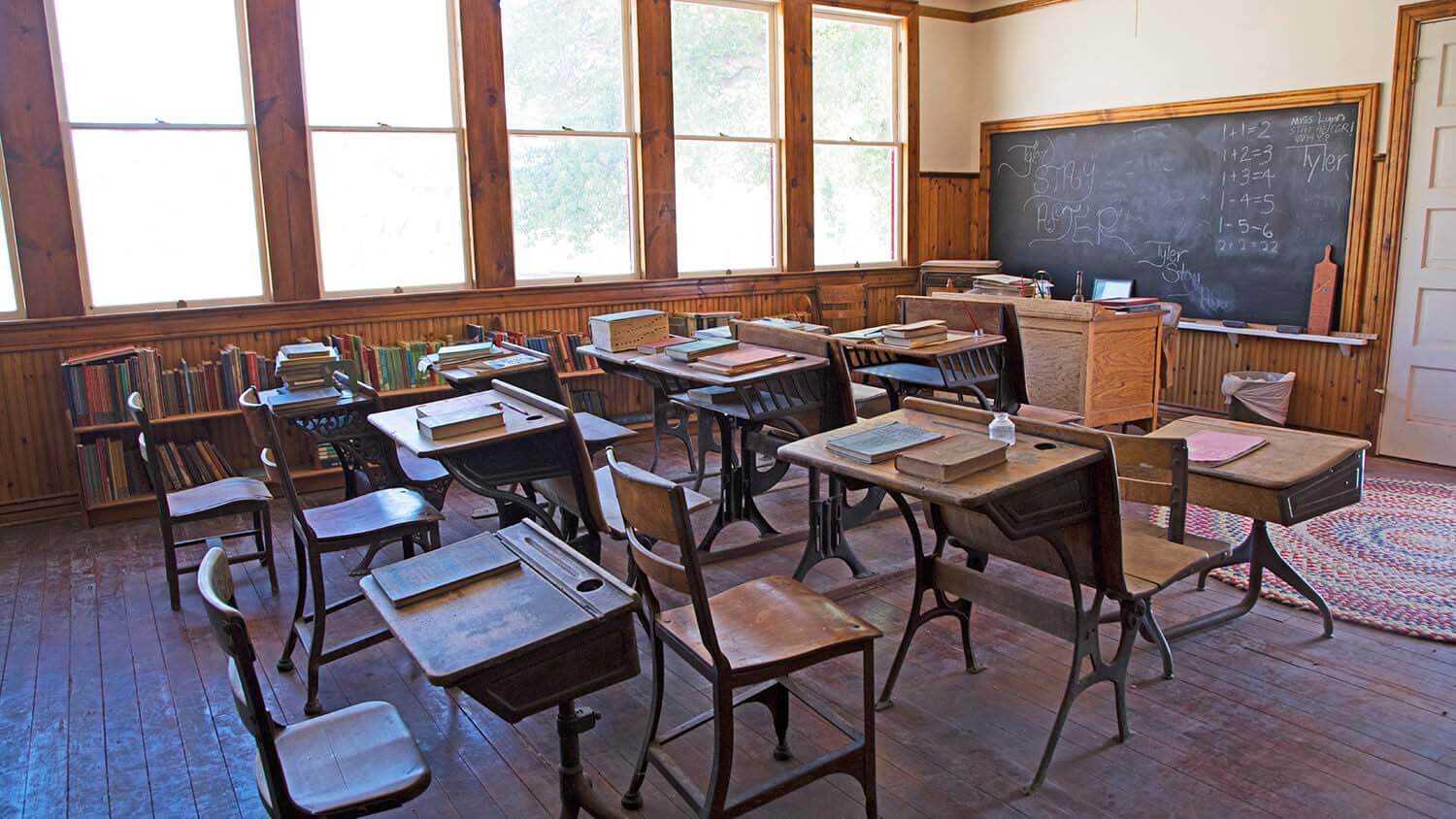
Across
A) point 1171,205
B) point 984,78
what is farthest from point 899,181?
point 1171,205

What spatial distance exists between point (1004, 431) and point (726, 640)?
94 centimetres

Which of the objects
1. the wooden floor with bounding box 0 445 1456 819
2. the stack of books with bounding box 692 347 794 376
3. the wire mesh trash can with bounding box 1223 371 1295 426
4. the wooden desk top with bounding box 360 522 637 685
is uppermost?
the stack of books with bounding box 692 347 794 376

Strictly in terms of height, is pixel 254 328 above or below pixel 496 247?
below

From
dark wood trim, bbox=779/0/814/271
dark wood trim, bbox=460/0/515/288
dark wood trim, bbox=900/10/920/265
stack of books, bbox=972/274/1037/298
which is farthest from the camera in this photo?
dark wood trim, bbox=900/10/920/265

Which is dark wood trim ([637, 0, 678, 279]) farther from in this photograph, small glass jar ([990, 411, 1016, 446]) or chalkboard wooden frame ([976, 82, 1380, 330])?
small glass jar ([990, 411, 1016, 446])

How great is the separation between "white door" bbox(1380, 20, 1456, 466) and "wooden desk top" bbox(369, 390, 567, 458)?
5078 mm

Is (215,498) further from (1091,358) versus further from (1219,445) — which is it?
(1091,358)

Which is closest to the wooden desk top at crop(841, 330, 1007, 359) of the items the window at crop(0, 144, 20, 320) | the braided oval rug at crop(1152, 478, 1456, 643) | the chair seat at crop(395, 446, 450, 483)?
the braided oval rug at crop(1152, 478, 1456, 643)

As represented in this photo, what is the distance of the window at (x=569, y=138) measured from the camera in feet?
20.1

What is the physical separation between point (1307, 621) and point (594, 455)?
9.56 ft

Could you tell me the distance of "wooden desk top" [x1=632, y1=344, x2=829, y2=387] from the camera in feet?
12.0

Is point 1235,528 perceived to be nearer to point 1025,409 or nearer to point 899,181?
point 1025,409

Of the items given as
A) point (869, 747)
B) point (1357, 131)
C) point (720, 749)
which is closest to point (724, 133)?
point (1357, 131)

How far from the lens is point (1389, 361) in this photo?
573 centimetres
